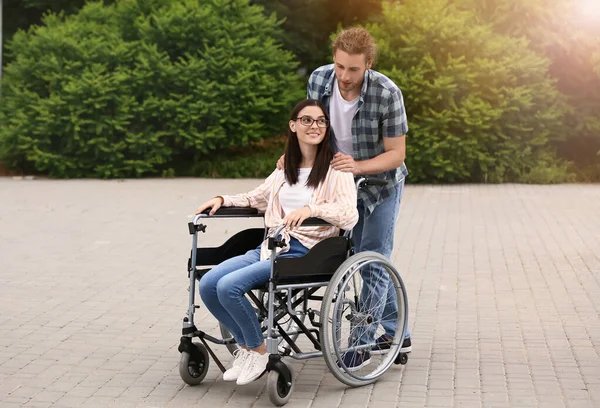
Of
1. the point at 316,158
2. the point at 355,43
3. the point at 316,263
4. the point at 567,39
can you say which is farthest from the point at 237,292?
the point at 567,39

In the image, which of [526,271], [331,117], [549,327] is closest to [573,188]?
[526,271]

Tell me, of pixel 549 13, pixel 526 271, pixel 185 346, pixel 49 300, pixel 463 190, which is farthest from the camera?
pixel 549 13

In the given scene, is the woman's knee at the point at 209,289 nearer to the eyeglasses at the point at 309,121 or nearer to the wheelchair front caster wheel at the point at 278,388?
the wheelchair front caster wheel at the point at 278,388

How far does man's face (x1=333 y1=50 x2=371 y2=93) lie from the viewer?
569 cm

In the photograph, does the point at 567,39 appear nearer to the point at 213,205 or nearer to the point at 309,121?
the point at 309,121

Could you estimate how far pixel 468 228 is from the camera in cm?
1266

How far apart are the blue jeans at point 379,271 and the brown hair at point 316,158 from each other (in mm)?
414

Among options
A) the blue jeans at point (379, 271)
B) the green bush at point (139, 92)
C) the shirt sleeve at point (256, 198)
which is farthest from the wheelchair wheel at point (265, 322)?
the green bush at point (139, 92)

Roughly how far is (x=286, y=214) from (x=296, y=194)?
0.37 ft

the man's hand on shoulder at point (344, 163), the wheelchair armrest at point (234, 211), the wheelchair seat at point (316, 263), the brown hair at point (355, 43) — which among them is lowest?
the wheelchair seat at point (316, 263)

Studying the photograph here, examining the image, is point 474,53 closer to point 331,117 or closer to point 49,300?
point 49,300

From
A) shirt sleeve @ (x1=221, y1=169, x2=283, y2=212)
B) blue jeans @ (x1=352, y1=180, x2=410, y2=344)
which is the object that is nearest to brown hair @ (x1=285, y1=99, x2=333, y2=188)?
shirt sleeve @ (x1=221, y1=169, x2=283, y2=212)

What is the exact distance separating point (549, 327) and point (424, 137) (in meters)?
11.4

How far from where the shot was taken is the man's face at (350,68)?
18.7ft
